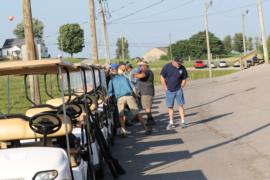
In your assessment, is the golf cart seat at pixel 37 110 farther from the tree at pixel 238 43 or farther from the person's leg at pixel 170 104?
the tree at pixel 238 43

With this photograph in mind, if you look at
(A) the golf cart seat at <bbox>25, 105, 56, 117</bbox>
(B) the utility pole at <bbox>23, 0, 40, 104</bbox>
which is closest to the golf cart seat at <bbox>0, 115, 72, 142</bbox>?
(A) the golf cart seat at <bbox>25, 105, 56, 117</bbox>

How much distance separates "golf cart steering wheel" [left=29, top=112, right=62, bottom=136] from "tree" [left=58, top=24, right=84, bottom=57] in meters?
103

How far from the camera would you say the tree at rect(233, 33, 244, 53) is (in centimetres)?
15350

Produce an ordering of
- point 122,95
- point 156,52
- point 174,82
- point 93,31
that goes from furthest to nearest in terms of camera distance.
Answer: point 156,52
point 93,31
point 174,82
point 122,95

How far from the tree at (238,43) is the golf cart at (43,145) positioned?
148 metres

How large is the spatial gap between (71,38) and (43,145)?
107165mm

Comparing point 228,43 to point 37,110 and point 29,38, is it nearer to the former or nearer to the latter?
point 29,38

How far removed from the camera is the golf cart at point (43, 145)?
5.64m

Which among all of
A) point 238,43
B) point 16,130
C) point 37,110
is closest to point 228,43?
point 238,43

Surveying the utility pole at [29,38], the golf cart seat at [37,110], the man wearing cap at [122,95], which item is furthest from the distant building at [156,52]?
the golf cart seat at [37,110]

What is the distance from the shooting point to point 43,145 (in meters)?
6.87

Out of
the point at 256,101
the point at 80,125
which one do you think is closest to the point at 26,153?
the point at 80,125

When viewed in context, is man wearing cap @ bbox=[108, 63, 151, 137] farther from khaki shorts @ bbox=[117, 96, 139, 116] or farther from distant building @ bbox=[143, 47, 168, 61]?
distant building @ bbox=[143, 47, 168, 61]

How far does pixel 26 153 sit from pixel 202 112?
12.9m
